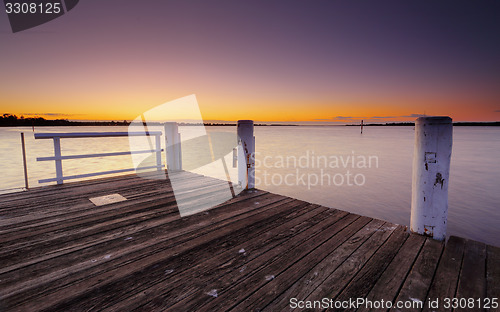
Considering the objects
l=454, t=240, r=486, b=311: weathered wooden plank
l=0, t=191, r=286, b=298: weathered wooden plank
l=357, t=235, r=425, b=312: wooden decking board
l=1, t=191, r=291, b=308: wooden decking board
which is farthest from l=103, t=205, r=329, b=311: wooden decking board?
l=454, t=240, r=486, b=311: weathered wooden plank

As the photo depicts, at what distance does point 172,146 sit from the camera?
6.25 m

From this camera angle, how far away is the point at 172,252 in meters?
2.37

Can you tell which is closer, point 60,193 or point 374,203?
point 60,193

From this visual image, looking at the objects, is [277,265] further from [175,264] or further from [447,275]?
[447,275]

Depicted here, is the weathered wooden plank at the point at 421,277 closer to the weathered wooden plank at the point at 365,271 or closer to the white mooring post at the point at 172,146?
the weathered wooden plank at the point at 365,271

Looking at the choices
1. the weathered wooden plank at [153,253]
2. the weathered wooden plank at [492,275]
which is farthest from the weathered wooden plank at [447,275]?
the weathered wooden plank at [153,253]

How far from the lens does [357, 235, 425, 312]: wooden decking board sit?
1.80 m

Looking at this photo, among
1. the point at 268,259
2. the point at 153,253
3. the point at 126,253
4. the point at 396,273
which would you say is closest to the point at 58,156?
the point at 126,253

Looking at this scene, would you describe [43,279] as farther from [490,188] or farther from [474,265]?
[490,188]

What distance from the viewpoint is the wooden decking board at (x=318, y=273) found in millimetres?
1730

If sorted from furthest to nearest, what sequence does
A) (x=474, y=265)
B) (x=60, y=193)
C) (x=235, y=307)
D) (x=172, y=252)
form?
(x=60, y=193), (x=172, y=252), (x=474, y=265), (x=235, y=307)

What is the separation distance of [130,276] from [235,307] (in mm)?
923

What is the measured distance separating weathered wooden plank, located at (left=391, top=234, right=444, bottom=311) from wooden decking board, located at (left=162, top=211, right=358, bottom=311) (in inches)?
33.1

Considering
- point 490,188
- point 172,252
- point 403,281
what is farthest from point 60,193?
point 490,188
